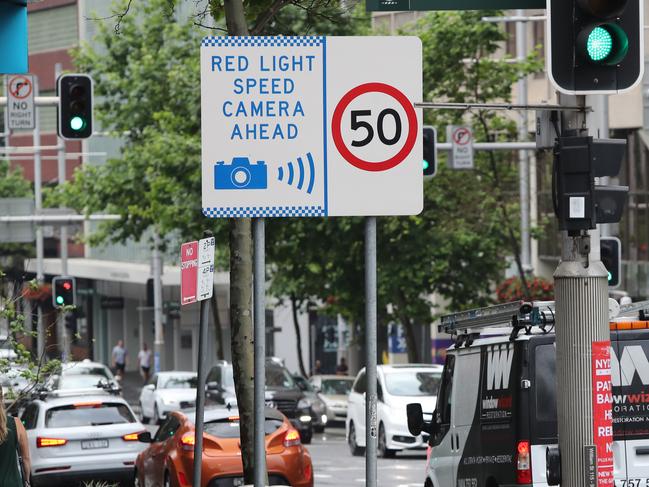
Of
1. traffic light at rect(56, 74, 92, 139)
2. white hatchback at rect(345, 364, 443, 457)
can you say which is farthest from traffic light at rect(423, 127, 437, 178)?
traffic light at rect(56, 74, 92, 139)

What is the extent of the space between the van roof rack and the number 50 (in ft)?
12.9

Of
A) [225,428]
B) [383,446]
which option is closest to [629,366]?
[225,428]

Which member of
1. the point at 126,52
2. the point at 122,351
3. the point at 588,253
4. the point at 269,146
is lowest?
the point at 122,351

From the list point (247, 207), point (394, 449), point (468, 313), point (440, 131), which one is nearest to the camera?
point (247, 207)

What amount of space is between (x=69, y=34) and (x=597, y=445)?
6372 cm

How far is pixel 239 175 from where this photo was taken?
26.3 ft

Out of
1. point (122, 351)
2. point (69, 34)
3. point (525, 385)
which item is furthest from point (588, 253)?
point (69, 34)

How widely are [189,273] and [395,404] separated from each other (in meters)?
15.0

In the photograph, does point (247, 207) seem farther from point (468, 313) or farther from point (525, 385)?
point (468, 313)

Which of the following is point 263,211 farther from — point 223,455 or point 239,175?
point 223,455

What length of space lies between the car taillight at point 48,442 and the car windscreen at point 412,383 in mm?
8372

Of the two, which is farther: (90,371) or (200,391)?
(90,371)

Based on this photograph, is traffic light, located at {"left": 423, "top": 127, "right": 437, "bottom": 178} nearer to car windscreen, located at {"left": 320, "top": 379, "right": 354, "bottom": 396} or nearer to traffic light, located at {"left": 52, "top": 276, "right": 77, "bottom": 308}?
traffic light, located at {"left": 52, "top": 276, "right": 77, "bottom": 308}

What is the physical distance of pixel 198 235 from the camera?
3759 centimetres
